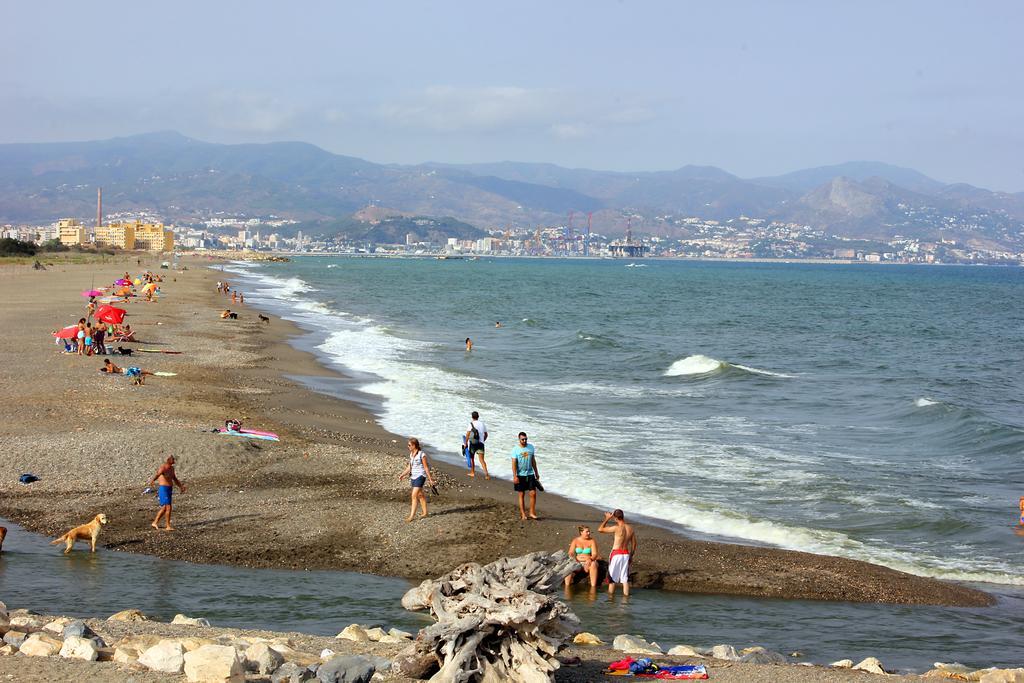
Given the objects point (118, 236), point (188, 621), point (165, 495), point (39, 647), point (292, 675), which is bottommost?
point (188, 621)

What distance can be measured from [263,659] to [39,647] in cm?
199

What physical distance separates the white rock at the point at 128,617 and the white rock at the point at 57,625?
0.48 meters

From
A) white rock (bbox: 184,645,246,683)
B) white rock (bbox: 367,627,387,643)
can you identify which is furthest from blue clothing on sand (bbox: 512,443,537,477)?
white rock (bbox: 184,645,246,683)

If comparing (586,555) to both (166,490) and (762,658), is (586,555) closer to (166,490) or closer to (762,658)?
(762,658)

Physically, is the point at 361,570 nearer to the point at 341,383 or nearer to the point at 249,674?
the point at 249,674

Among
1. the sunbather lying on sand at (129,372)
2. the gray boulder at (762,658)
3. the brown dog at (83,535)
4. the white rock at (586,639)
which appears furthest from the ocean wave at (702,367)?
the white rock at (586,639)

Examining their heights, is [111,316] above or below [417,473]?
above

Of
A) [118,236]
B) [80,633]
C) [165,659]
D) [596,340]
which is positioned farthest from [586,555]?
[118,236]

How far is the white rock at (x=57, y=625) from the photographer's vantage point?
9.38 metres

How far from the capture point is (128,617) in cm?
1038

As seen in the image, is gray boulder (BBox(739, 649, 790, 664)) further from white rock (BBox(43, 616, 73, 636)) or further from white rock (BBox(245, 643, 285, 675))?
white rock (BBox(43, 616, 73, 636))

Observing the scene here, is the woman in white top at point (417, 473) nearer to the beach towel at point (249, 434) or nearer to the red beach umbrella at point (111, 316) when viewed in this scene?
the beach towel at point (249, 434)

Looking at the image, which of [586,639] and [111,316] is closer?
[586,639]

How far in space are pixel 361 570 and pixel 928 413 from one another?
863 inches
